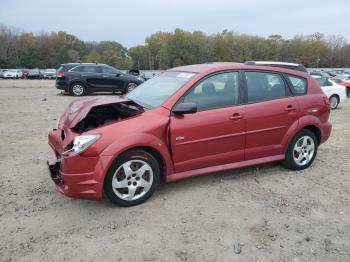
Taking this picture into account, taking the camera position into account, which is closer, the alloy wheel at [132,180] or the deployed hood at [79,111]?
the alloy wheel at [132,180]

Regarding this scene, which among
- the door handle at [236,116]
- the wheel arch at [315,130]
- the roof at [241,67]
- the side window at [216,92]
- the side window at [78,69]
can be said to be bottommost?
the wheel arch at [315,130]

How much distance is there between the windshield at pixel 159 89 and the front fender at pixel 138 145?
1.90 ft

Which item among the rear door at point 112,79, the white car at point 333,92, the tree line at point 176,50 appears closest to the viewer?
the white car at point 333,92

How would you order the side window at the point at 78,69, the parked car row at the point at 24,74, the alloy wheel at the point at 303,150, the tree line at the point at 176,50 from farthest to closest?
1. the tree line at the point at 176,50
2. the parked car row at the point at 24,74
3. the side window at the point at 78,69
4. the alloy wheel at the point at 303,150

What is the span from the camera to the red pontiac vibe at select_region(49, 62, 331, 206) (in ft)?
13.6

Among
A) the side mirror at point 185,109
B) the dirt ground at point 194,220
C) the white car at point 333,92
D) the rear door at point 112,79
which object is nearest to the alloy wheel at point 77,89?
the rear door at point 112,79

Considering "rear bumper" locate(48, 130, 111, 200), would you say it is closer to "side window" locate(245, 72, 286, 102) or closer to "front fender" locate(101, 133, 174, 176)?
"front fender" locate(101, 133, 174, 176)

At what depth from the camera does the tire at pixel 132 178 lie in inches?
166

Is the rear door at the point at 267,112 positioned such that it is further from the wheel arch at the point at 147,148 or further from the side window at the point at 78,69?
the side window at the point at 78,69

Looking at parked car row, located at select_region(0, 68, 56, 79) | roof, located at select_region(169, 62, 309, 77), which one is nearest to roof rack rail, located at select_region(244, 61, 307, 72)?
roof, located at select_region(169, 62, 309, 77)

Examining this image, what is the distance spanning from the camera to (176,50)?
109m

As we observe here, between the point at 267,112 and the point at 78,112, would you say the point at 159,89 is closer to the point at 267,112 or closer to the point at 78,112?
the point at 78,112

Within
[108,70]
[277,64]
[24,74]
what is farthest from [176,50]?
[277,64]

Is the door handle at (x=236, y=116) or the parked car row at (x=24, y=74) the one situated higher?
the door handle at (x=236, y=116)
